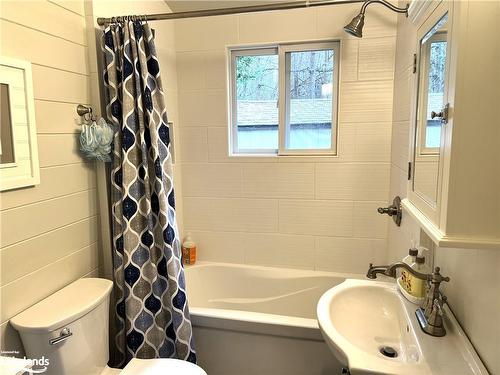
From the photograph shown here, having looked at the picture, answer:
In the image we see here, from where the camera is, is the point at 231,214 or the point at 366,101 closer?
the point at 366,101

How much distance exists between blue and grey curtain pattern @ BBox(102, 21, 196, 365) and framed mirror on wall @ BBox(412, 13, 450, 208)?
3.71ft

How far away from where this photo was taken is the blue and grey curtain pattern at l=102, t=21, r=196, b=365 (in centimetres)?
167

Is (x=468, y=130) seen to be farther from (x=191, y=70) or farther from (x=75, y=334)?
(x=191, y=70)

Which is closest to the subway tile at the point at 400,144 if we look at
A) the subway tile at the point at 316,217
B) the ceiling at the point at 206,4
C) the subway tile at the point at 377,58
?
the subway tile at the point at 377,58

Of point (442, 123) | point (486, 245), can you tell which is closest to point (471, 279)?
point (486, 245)

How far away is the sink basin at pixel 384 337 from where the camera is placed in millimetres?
995

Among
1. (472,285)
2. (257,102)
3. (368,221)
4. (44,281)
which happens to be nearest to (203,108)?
(257,102)

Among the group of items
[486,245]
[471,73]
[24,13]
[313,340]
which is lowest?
[313,340]

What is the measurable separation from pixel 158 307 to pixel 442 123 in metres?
1.52

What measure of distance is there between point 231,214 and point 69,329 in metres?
1.35

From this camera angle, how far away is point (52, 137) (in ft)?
4.87

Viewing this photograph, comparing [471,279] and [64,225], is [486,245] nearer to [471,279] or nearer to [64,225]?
[471,279]

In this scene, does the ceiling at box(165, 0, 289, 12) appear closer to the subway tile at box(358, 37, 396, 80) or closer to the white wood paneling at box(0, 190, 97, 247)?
the subway tile at box(358, 37, 396, 80)

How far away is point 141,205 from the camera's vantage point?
173 centimetres
